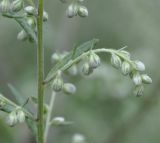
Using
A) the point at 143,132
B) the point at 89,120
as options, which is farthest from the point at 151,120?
the point at 89,120

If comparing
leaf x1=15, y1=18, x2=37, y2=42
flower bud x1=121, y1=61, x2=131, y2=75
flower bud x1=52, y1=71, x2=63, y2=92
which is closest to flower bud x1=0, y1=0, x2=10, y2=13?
leaf x1=15, y1=18, x2=37, y2=42

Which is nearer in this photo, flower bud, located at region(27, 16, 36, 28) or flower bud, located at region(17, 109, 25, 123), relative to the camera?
flower bud, located at region(17, 109, 25, 123)

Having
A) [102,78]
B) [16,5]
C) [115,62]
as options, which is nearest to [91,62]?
[115,62]

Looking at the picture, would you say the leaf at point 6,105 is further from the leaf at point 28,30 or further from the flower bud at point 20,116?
the leaf at point 28,30

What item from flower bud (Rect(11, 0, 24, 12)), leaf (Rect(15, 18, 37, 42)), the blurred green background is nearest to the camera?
flower bud (Rect(11, 0, 24, 12))

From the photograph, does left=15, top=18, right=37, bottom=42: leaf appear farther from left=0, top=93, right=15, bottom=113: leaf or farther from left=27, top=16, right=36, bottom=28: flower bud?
left=0, top=93, right=15, bottom=113: leaf

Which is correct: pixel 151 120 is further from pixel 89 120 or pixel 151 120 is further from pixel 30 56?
pixel 30 56

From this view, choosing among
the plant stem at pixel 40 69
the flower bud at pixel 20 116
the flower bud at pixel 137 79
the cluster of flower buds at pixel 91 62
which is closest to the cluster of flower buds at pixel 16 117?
the flower bud at pixel 20 116
